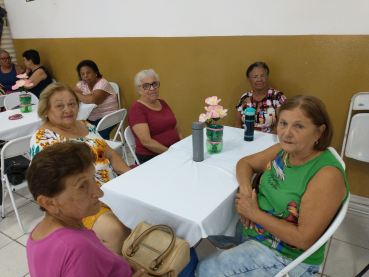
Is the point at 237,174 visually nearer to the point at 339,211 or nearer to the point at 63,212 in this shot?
the point at 339,211

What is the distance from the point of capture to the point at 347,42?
243 centimetres

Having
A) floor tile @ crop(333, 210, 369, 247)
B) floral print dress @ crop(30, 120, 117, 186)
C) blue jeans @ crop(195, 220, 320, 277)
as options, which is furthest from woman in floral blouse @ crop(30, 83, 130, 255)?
floor tile @ crop(333, 210, 369, 247)

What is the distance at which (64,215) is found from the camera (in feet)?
3.08

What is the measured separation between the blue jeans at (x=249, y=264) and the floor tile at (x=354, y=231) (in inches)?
48.1

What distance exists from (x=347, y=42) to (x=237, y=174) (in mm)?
1802

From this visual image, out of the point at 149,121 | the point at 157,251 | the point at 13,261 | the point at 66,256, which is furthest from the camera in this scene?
the point at 149,121

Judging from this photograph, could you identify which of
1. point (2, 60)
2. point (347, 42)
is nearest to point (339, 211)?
point (347, 42)

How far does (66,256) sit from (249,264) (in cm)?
84

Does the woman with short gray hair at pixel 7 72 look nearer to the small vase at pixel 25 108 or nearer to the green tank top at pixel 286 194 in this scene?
the small vase at pixel 25 108

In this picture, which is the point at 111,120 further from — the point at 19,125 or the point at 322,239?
the point at 322,239

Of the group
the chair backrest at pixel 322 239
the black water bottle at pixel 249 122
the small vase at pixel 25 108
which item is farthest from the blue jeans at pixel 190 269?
the small vase at pixel 25 108

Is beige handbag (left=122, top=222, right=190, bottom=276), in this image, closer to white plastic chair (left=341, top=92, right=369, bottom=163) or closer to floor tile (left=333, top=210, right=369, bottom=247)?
floor tile (left=333, top=210, right=369, bottom=247)

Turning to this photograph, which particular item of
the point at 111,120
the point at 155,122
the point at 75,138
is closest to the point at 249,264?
the point at 75,138

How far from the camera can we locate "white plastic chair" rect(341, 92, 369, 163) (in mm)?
2451
